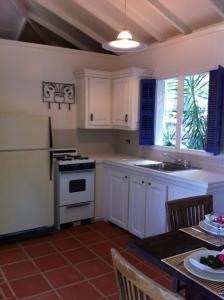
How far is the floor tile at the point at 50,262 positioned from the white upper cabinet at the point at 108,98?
1893mm

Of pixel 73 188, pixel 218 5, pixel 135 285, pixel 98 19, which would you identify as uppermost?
pixel 98 19

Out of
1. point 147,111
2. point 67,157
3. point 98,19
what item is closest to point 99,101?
point 147,111

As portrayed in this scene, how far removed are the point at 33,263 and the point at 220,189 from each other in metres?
2.00

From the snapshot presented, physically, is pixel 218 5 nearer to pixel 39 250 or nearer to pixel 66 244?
pixel 66 244

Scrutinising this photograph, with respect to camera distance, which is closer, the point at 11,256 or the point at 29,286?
the point at 29,286

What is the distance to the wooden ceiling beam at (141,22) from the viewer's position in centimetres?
357

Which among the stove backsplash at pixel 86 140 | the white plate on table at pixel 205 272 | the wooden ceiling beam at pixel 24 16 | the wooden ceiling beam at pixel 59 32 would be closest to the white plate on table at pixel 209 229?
the white plate on table at pixel 205 272

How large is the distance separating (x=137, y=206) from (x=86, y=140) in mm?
1570

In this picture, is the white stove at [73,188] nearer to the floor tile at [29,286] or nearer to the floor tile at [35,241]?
the floor tile at [35,241]

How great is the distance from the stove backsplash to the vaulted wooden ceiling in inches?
56.3

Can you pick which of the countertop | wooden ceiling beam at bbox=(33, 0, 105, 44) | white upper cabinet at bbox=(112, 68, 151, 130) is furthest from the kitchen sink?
wooden ceiling beam at bbox=(33, 0, 105, 44)

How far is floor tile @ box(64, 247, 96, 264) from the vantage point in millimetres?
3084

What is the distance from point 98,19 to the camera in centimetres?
394

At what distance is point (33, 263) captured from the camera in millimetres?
2994
